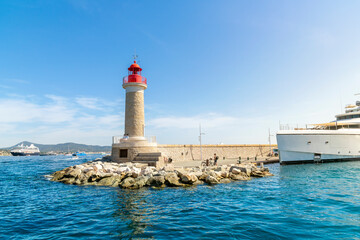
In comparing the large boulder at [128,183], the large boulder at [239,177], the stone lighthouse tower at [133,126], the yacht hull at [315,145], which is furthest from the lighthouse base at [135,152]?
→ the yacht hull at [315,145]

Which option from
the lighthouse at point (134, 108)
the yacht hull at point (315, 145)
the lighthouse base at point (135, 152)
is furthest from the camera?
the yacht hull at point (315, 145)

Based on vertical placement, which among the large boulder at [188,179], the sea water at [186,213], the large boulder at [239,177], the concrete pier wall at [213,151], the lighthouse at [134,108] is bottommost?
the sea water at [186,213]

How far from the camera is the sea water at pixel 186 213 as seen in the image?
6.39m

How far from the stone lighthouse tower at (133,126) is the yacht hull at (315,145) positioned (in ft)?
46.0

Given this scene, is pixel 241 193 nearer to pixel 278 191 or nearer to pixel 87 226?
pixel 278 191

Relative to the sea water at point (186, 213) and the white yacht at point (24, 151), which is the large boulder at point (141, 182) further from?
the white yacht at point (24, 151)

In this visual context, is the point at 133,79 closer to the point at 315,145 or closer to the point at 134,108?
the point at 134,108

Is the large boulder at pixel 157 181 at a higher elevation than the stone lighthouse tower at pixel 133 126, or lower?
lower

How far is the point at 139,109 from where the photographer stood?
22062 mm

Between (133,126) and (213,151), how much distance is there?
12.8 meters

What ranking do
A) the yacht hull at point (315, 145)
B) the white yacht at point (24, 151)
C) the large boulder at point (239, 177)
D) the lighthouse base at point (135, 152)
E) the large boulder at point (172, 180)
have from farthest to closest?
the white yacht at point (24, 151), the yacht hull at point (315, 145), the lighthouse base at point (135, 152), the large boulder at point (239, 177), the large boulder at point (172, 180)

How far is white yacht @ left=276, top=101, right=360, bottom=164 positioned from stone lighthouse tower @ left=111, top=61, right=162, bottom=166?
554 inches

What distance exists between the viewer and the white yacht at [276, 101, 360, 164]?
77.1 feet

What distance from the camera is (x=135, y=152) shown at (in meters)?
21.1
